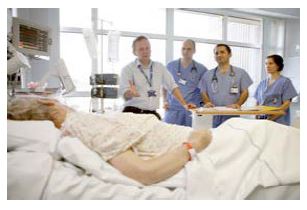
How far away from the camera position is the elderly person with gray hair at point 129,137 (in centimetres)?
94

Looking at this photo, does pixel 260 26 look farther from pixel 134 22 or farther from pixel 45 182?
pixel 45 182

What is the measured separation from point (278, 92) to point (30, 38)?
2.03 metres

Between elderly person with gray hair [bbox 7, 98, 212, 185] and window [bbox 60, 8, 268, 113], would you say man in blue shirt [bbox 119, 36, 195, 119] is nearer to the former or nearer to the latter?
window [bbox 60, 8, 268, 113]

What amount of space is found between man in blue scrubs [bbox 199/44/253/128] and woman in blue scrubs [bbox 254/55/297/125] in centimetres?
23

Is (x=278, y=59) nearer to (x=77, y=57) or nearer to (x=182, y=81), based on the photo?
(x=182, y=81)

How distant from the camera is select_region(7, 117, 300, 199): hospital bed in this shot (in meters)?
0.87

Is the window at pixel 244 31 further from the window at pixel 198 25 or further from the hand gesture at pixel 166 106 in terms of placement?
the hand gesture at pixel 166 106

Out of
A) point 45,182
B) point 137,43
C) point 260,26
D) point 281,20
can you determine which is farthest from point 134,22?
point 45,182

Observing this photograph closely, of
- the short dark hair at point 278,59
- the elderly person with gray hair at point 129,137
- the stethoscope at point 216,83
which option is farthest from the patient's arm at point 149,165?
the short dark hair at point 278,59

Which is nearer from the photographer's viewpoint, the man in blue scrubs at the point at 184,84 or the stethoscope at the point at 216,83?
the stethoscope at the point at 216,83

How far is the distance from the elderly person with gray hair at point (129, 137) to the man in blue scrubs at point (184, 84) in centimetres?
151

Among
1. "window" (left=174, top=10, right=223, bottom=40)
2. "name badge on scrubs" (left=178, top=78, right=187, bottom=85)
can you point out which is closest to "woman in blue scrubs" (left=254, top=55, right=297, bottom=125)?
"name badge on scrubs" (left=178, top=78, right=187, bottom=85)

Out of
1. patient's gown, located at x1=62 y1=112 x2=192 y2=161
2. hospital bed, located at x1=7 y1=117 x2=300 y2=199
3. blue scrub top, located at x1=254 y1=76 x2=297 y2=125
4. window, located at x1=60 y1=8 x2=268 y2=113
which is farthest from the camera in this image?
window, located at x1=60 y1=8 x2=268 y2=113
